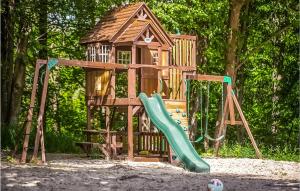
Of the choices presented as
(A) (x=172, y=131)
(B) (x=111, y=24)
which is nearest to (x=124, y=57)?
(B) (x=111, y=24)

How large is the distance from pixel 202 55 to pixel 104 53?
29.5 ft

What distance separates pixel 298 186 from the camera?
385 inches

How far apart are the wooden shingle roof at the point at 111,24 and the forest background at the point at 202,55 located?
162 cm

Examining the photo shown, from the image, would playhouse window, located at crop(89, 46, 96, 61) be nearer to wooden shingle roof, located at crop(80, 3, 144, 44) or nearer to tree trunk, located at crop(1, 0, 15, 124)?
→ wooden shingle roof, located at crop(80, 3, 144, 44)

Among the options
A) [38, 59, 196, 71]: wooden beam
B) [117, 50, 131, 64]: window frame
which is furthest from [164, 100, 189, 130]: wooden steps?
[117, 50, 131, 64]: window frame

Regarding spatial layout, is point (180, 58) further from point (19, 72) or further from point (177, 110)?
point (19, 72)

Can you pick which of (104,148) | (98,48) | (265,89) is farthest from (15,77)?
(265,89)

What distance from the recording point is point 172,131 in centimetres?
1538

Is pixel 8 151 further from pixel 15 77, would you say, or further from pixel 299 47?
pixel 299 47

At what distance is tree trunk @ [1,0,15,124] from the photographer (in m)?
18.3

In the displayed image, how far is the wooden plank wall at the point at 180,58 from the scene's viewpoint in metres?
17.6

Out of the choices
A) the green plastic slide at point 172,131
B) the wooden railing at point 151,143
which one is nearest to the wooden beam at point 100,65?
the green plastic slide at point 172,131

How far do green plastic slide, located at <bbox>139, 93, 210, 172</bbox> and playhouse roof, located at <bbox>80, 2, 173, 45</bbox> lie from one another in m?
1.92

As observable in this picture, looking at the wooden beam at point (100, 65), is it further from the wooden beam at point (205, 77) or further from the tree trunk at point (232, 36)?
the tree trunk at point (232, 36)
